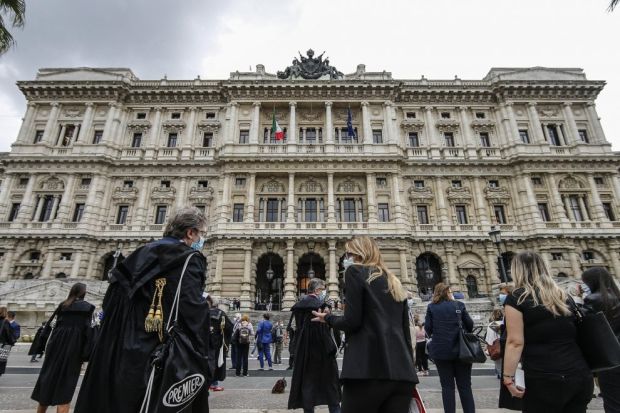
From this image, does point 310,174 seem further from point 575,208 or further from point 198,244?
point 198,244

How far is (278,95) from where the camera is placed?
1179 inches

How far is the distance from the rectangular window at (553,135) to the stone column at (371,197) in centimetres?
1625

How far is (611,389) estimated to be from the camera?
151 inches

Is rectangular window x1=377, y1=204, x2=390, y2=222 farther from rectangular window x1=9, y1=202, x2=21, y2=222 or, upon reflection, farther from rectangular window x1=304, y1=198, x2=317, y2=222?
rectangular window x1=9, y1=202, x2=21, y2=222

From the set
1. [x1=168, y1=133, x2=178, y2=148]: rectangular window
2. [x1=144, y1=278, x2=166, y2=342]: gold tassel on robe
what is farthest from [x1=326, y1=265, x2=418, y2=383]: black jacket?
[x1=168, y1=133, x2=178, y2=148]: rectangular window

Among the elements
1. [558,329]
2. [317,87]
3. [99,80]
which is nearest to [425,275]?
[317,87]

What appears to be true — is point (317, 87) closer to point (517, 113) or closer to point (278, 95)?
point (278, 95)

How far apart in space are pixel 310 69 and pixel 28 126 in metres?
25.0

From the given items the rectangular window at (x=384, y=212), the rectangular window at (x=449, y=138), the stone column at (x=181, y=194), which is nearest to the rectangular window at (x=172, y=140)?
the stone column at (x=181, y=194)

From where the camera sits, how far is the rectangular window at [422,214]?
27212mm

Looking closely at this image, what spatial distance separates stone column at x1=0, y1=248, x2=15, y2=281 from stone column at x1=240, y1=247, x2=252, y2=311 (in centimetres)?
1704

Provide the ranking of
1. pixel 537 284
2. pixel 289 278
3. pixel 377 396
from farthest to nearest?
pixel 289 278 → pixel 537 284 → pixel 377 396

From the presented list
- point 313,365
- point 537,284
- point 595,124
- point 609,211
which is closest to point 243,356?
point 313,365

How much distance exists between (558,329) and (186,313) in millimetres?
3055
